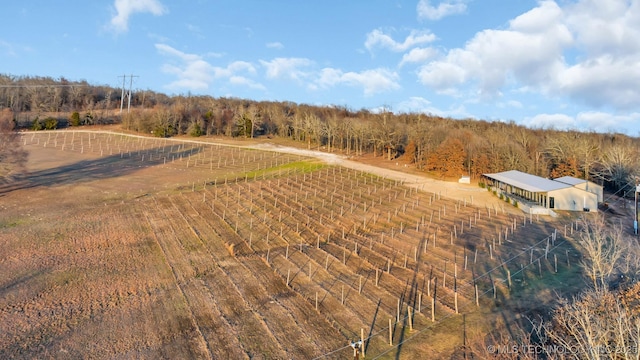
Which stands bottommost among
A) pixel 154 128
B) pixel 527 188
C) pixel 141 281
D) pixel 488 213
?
pixel 141 281

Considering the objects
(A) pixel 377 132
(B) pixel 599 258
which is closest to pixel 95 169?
(A) pixel 377 132

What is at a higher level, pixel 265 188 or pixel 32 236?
pixel 265 188

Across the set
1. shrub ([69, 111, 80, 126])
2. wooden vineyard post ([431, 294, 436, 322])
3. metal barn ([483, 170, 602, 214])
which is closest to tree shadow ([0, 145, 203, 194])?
shrub ([69, 111, 80, 126])

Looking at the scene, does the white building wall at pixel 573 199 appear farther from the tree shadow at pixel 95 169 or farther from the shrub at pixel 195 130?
the shrub at pixel 195 130

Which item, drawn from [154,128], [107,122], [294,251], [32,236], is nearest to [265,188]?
[294,251]

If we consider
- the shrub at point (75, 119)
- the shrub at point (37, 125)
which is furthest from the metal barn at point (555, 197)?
the shrub at point (37, 125)

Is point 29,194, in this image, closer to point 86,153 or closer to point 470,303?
point 86,153

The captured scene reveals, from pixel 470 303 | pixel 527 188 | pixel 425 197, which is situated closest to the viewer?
pixel 470 303

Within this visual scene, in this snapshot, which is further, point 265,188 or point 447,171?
point 447,171
